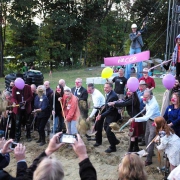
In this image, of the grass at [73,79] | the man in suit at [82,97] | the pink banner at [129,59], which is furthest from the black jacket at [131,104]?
the grass at [73,79]

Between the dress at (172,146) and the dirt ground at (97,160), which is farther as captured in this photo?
the dirt ground at (97,160)

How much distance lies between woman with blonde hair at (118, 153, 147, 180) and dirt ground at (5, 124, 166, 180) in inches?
107

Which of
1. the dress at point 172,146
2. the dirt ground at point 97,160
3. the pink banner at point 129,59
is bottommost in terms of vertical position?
the dirt ground at point 97,160

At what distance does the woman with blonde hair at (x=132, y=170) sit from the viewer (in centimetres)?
238

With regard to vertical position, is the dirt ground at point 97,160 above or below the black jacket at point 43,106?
below

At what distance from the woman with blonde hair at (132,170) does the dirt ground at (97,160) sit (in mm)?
2708

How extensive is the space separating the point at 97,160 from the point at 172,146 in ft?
6.78

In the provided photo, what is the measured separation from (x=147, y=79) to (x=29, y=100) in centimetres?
376

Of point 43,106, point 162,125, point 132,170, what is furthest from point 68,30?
point 132,170

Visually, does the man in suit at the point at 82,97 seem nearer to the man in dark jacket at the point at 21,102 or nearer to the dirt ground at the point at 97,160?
the dirt ground at the point at 97,160

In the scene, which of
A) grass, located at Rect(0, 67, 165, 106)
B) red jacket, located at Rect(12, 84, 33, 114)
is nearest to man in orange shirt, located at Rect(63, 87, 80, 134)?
red jacket, located at Rect(12, 84, 33, 114)

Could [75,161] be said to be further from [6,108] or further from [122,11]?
[122,11]

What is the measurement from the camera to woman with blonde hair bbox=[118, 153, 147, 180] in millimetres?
2375

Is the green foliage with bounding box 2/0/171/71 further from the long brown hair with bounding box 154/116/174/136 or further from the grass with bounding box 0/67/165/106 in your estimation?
the long brown hair with bounding box 154/116/174/136
